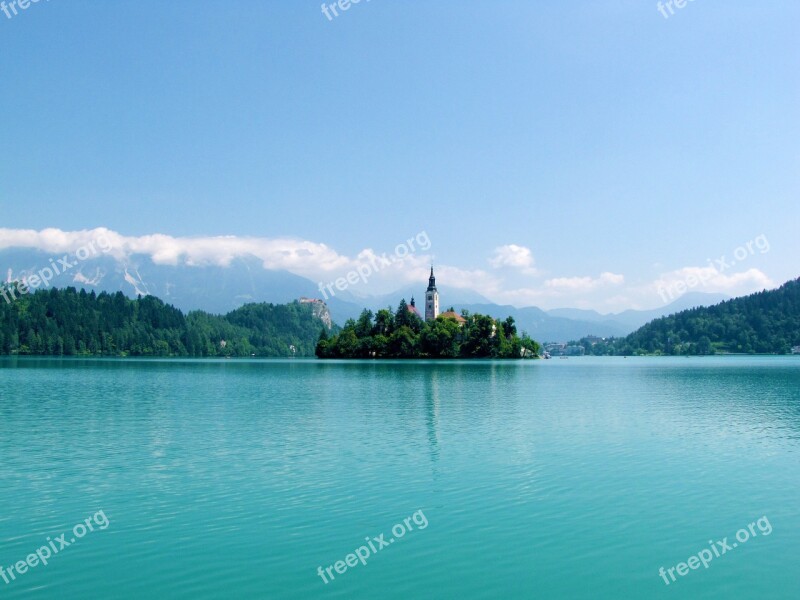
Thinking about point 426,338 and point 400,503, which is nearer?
point 400,503

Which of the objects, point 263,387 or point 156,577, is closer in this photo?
point 156,577

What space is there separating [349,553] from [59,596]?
6184 mm

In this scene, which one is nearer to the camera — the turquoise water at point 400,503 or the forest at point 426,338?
the turquoise water at point 400,503

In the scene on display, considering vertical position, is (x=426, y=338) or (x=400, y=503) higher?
(x=426, y=338)

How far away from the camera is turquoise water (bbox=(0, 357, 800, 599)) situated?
46.9 feet

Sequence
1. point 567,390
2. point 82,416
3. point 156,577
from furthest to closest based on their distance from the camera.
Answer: point 567,390 → point 82,416 → point 156,577

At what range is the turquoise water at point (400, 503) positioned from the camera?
46.9ft

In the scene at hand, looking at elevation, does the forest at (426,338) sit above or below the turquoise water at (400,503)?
above

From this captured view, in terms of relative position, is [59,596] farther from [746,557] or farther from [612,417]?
[612,417]

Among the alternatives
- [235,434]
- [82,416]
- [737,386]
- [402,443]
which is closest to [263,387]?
[82,416]

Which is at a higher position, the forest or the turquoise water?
the forest

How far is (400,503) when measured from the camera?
20.4 m

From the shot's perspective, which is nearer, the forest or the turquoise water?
the turquoise water

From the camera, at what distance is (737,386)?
73750mm
